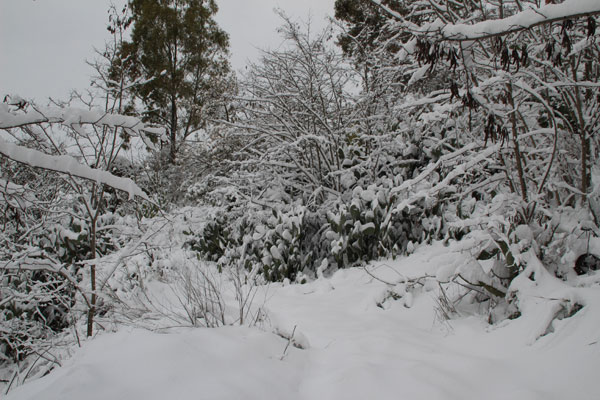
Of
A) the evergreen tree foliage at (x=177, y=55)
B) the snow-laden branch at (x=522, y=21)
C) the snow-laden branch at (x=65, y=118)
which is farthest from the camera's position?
the evergreen tree foliage at (x=177, y=55)

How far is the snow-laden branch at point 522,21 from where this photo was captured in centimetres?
128

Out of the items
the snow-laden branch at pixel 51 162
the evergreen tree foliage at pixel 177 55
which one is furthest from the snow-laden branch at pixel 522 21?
the evergreen tree foliage at pixel 177 55

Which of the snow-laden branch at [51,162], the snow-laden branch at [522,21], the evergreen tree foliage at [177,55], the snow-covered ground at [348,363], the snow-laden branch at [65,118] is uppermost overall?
the evergreen tree foliage at [177,55]

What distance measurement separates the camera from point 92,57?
3.34m

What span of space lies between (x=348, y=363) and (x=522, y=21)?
66.2 inches

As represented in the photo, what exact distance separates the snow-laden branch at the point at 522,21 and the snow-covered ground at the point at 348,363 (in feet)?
4.37

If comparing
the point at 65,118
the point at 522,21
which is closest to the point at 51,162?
the point at 65,118

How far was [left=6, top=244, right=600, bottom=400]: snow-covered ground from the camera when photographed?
1.50 metres

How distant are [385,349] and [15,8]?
2.54 metres

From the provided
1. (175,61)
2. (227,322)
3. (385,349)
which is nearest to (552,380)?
(385,349)

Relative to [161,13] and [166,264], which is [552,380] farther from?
[161,13]

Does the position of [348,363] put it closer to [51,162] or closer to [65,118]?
[51,162]

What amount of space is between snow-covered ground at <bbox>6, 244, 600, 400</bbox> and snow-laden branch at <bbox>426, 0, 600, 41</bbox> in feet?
4.37

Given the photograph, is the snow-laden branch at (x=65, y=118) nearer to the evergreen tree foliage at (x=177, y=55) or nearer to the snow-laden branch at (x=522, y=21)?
the snow-laden branch at (x=522, y=21)
